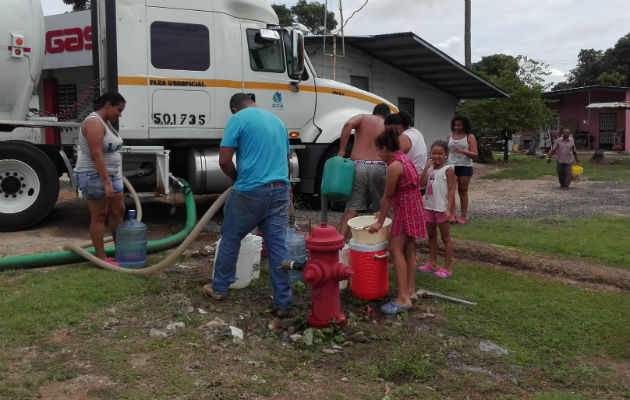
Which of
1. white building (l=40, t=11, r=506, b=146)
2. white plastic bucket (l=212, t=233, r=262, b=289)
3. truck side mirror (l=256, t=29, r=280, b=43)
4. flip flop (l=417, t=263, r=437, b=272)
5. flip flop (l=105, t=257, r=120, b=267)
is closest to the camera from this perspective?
white plastic bucket (l=212, t=233, r=262, b=289)

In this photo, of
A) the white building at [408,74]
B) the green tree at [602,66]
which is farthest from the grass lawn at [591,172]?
the green tree at [602,66]

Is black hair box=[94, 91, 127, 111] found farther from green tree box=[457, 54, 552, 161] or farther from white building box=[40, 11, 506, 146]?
green tree box=[457, 54, 552, 161]

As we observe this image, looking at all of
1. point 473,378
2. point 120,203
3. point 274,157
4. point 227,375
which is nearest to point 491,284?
point 473,378

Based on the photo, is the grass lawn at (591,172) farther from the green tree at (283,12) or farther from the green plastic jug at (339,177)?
the green tree at (283,12)

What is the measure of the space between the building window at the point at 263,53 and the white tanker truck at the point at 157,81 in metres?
0.02

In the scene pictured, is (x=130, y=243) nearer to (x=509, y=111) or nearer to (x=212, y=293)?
(x=212, y=293)

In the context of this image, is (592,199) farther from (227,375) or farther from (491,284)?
(227,375)

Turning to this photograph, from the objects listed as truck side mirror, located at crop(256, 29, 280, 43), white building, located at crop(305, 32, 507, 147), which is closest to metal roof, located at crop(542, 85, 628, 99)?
white building, located at crop(305, 32, 507, 147)

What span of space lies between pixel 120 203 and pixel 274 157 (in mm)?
2249

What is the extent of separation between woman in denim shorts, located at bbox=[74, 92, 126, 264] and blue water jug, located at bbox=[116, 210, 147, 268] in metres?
0.16

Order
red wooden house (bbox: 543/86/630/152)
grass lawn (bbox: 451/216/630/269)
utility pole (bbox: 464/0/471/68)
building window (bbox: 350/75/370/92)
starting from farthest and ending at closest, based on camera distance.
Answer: red wooden house (bbox: 543/86/630/152) < utility pole (bbox: 464/0/471/68) < building window (bbox: 350/75/370/92) < grass lawn (bbox: 451/216/630/269)

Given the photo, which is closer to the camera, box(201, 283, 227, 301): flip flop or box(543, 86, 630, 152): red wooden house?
box(201, 283, 227, 301): flip flop

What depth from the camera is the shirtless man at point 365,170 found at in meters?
6.20

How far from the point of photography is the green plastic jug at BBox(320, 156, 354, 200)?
6.10 meters
